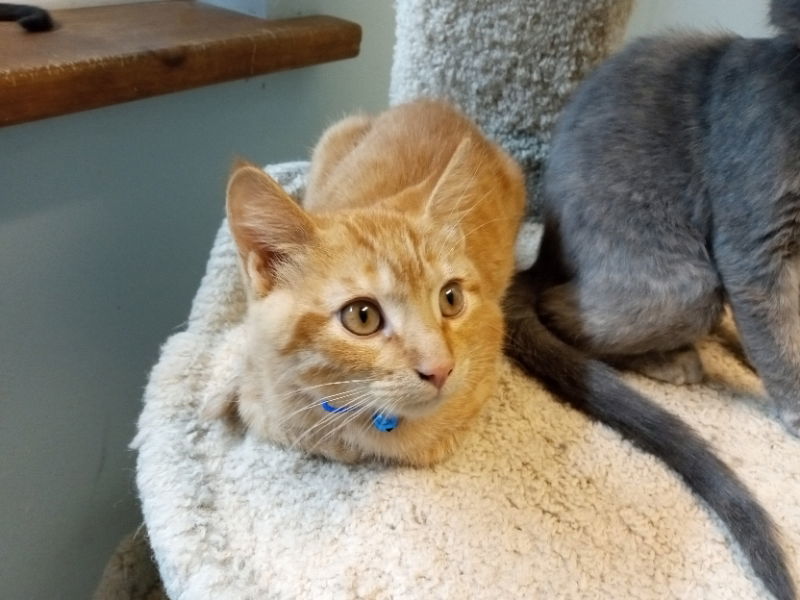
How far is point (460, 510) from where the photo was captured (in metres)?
0.79

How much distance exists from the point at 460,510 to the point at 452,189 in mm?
354

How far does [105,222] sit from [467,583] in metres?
0.75

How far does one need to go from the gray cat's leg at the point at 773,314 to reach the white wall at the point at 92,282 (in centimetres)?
83

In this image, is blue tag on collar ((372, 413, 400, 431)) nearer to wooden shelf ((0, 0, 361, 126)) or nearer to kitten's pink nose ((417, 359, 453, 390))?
kitten's pink nose ((417, 359, 453, 390))

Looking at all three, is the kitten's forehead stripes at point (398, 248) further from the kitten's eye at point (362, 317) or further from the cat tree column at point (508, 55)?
the cat tree column at point (508, 55)

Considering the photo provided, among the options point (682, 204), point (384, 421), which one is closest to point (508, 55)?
point (682, 204)

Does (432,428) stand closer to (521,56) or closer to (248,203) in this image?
(248,203)

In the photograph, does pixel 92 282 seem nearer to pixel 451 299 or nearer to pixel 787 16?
pixel 451 299

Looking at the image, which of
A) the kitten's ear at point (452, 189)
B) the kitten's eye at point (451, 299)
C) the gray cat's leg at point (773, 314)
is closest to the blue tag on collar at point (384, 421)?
the kitten's eye at point (451, 299)

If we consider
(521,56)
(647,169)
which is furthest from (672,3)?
(647,169)

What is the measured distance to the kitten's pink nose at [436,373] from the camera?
2.23 ft

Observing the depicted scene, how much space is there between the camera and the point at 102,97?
97 cm

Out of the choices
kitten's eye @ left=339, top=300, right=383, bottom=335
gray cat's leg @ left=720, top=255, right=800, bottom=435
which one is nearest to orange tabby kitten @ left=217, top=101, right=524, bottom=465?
kitten's eye @ left=339, top=300, right=383, bottom=335

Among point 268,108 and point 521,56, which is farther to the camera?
point 268,108
